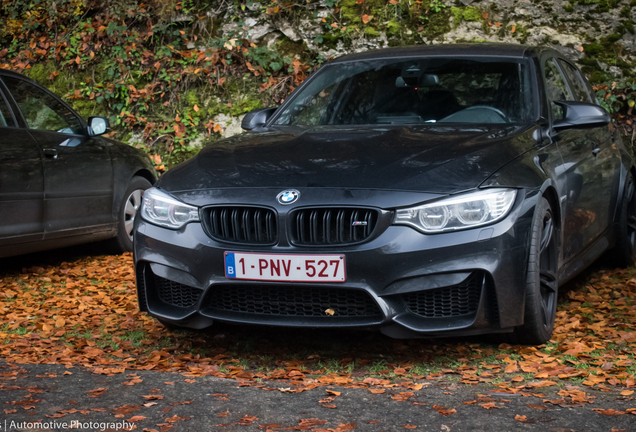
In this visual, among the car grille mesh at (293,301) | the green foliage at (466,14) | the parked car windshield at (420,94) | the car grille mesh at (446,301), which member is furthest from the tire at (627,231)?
the green foliage at (466,14)

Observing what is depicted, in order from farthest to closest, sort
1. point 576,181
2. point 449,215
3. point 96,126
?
point 96,126
point 576,181
point 449,215

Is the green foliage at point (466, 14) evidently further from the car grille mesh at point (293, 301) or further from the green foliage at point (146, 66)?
the car grille mesh at point (293, 301)

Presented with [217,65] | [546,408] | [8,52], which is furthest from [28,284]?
[8,52]

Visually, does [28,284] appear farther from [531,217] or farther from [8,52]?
[8,52]

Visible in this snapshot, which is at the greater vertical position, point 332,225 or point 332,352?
point 332,225

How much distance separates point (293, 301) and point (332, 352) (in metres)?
0.54

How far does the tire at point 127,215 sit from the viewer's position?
275 inches

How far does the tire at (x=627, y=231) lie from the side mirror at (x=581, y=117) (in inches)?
55.5

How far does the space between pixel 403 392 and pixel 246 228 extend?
104cm

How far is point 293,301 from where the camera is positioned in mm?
3541

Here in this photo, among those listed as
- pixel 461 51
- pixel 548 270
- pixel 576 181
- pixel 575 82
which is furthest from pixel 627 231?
pixel 548 270

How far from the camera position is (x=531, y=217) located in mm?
3535

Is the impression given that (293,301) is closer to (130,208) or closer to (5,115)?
(5,115)

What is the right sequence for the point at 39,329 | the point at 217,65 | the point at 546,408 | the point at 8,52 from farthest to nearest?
1. the point at 8,52
2. the point at 217,65
3. the point at 39,329
4. the point at 546,408
